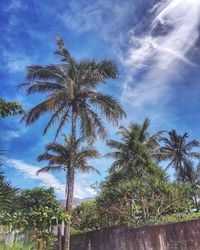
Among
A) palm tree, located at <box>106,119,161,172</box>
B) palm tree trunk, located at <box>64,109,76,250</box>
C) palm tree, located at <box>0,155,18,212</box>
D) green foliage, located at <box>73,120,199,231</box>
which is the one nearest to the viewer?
palm tree, located at <box>0,155,18,212</box>

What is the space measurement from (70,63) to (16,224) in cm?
1011

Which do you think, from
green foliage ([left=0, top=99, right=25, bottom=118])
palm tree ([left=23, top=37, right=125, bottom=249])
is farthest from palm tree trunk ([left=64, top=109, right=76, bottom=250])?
green foliage ([left=0, top=99, right=25, bottom=118])

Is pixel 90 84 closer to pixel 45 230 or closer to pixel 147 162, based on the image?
pixel 147 162

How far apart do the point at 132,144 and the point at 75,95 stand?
7.67 meters

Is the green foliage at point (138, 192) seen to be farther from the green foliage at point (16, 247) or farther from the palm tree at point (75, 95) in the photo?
the green foliage at point (16, 247)

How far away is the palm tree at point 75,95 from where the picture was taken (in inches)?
598

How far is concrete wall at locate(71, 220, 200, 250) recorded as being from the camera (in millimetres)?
9625

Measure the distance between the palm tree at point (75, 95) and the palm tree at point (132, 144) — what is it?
528cm

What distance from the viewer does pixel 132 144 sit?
21203mm

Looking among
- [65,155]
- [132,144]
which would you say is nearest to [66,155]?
[65,155]

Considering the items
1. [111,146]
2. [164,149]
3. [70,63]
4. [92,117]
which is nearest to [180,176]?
[164,149]

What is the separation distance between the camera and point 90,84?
51.2ft

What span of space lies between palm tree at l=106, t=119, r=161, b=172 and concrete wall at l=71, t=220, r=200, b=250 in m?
6.40

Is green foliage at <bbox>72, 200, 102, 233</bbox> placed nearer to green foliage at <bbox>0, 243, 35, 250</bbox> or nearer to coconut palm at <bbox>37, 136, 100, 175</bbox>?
coconut palm at <bbox>37, 136, 100, 175</bbox>
